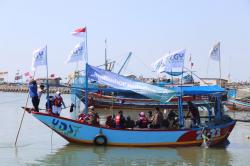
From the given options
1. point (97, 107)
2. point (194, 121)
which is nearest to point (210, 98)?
point (194, 121)

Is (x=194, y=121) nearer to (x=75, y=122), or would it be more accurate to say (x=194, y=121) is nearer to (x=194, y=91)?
(x=194, y=91)

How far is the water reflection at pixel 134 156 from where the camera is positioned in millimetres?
16219

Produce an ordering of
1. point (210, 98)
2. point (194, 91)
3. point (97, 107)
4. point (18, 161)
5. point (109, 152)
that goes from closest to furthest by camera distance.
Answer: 1. point (18, 161)
2. point (109, 152)
3. point (194, 91)
4. point (210, 98)
5. point (97, 107)

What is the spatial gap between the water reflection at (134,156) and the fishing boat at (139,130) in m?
0.30

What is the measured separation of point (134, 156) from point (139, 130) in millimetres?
1321

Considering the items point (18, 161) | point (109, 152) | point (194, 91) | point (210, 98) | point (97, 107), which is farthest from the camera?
point (97, 107)

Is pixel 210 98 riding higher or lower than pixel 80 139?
higher

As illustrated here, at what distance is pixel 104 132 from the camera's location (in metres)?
18.1

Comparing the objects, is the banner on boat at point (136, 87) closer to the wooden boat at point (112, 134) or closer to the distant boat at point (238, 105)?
the wooden boat at point (112, 134)

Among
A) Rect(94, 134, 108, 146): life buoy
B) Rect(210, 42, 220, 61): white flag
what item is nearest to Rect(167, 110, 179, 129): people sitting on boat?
Rect(94, 134, 108, 146): life buoy

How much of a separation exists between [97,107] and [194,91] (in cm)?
2627

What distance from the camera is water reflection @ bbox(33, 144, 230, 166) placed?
16.2m

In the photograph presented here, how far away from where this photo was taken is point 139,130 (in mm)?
18078

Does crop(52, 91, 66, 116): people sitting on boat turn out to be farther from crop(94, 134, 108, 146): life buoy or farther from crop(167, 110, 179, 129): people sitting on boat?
crop(167, 110, 179, 129): people sitting on boat
